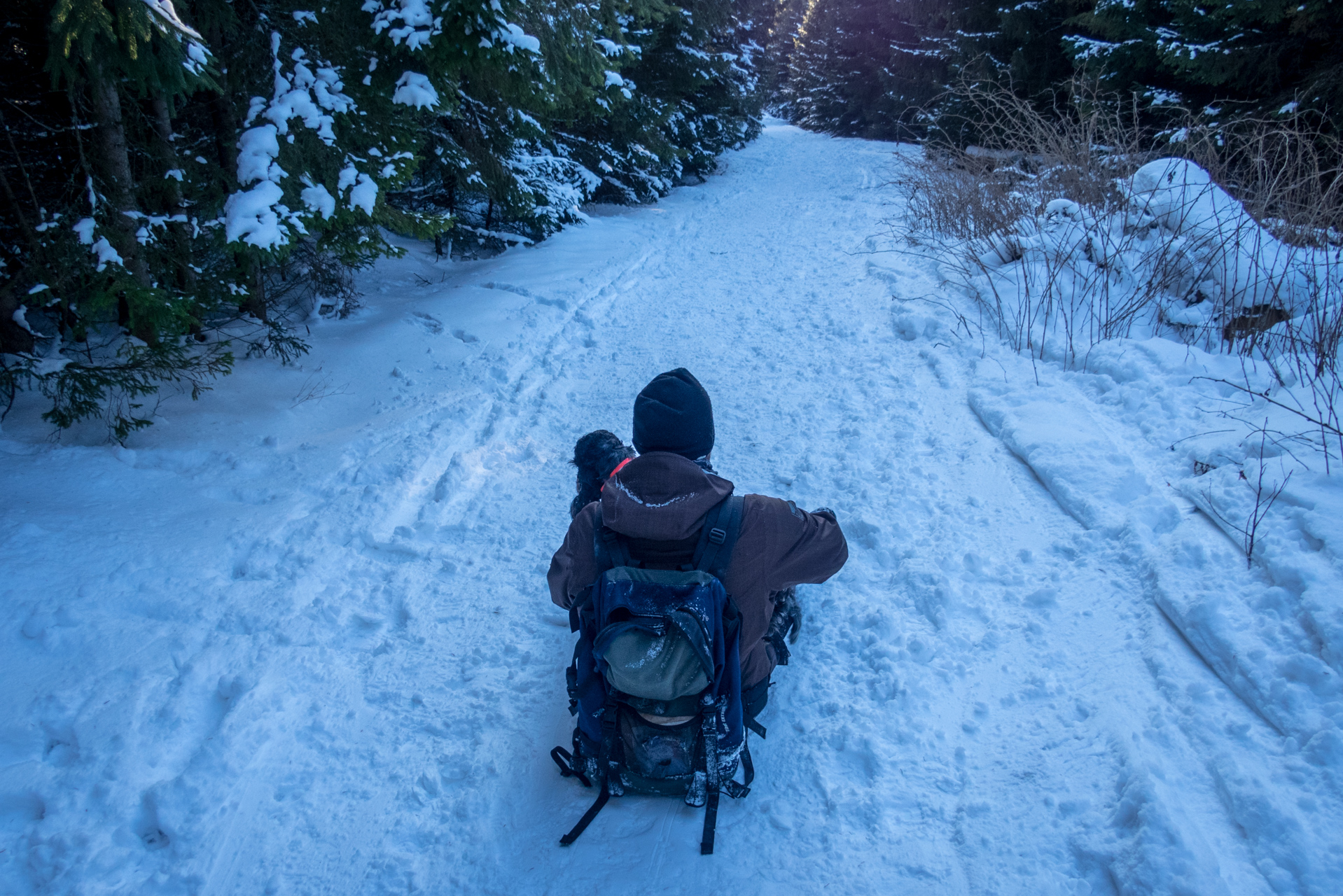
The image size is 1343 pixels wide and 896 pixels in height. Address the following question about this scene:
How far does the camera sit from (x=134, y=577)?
3.00 meters

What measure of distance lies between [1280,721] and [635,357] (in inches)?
177

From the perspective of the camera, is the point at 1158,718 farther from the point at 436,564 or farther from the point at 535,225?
the point at 535,225

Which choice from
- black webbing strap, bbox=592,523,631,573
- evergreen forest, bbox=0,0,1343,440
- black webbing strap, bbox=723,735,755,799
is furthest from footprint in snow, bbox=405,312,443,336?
black webbing strap, bbox=723,735,755,799

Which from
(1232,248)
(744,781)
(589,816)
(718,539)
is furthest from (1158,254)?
(589,816)

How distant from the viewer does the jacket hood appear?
2086 millimetres

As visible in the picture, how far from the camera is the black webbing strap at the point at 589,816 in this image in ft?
7.32

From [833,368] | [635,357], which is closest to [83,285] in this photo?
[635,357]

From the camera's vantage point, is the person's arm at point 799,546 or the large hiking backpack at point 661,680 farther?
the person's arm at point 799,546

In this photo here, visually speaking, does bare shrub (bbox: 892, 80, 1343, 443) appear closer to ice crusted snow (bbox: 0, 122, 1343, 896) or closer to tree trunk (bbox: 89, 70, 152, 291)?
ice crusted snow (bbox: 0, 122, 1343, 896)

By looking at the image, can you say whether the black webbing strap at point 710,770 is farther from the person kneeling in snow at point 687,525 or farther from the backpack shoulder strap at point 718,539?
the backpack shoulder strap at point 718,539

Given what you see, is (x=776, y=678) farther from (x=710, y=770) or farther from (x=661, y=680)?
(x=661, y=680)

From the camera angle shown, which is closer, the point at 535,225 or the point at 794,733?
the point at 794,733

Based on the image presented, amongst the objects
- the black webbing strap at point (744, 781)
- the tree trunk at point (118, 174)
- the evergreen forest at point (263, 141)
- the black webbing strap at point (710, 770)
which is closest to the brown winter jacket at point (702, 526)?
the black webbing strap at point (710, 770)

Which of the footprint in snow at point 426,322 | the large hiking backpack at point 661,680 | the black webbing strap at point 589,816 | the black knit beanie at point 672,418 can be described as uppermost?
the black knit beanie at point 672,418
